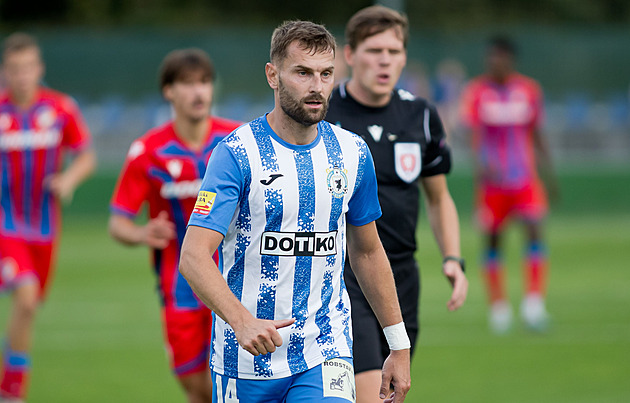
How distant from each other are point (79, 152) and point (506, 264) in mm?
9198

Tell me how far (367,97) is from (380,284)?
1667 mm

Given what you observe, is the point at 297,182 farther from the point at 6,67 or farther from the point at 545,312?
the point at 545,312

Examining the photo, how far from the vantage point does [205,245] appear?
4.14m

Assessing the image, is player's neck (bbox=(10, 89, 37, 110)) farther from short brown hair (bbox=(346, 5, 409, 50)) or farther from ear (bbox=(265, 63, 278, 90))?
ear (bbox=(265, 63, 278, 90))

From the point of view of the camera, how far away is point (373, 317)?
18.8 ft

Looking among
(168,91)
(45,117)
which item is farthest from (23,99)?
(168,91)

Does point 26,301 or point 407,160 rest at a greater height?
point 407,160

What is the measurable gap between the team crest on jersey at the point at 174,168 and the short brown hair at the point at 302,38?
8.05 ft

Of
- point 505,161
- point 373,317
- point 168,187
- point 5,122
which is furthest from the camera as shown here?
point 505,161

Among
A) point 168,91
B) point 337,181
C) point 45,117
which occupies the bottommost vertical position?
point 337,181

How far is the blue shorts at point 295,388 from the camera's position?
4449mm

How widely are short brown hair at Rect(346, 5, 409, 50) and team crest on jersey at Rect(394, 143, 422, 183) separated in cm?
64

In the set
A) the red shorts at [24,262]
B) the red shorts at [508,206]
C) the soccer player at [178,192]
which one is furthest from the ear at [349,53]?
the red shorts at [508,206]

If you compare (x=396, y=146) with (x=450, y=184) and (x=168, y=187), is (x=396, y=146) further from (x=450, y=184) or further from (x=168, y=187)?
(x=450, y=184)
